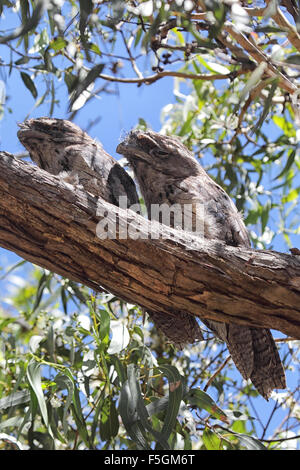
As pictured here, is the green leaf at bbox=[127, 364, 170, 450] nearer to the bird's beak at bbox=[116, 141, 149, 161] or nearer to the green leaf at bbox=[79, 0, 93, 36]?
the bird's beak at bbox=[116, 141, 149, 161]

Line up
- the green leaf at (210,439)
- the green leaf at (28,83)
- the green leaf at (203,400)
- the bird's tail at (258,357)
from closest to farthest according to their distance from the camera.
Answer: the bird's tail at (258,357) → the green leaf at (203,400) → the green leaf at (210,439) → the green leaf at (28,83)

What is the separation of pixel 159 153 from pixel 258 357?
2.93 ft

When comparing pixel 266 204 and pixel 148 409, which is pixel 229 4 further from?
pixel 266 204

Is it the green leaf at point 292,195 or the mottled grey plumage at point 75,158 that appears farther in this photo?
the green leaf at point 292,195

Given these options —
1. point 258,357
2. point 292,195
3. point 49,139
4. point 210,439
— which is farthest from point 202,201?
point 292,195

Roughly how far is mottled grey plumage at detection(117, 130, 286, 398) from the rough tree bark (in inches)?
12.1

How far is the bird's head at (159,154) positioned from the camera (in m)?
2.48

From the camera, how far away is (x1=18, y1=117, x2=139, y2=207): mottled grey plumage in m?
2.52

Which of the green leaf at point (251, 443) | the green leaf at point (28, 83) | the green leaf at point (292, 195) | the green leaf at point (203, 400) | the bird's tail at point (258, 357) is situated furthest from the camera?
the green leaf at point (292, 195)

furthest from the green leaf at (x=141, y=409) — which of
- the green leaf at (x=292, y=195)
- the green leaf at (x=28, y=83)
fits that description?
the green leaf at (x=292, y=195)

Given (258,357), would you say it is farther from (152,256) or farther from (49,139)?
(49,139)

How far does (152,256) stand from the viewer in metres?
1.89

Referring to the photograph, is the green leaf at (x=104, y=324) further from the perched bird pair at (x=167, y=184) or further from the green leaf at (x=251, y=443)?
the green leaf at (x=251, y=443)

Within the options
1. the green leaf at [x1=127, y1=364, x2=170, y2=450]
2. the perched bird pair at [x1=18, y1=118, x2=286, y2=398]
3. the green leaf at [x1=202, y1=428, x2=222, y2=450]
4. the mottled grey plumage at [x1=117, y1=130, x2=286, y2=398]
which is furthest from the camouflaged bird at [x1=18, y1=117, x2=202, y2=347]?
the green leaf at [x1=202, y1=428, x2=222, y2=450]
